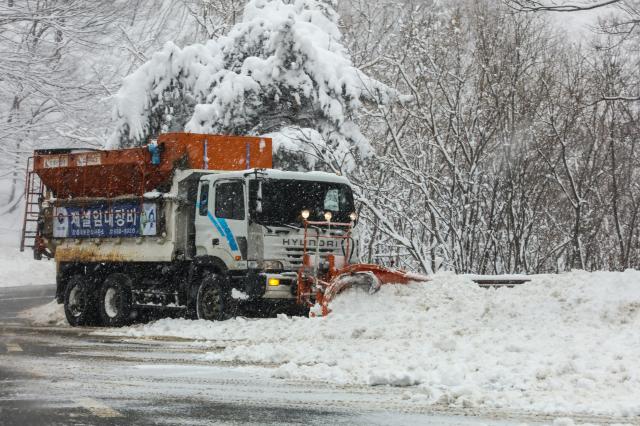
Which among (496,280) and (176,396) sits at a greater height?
(496,280)

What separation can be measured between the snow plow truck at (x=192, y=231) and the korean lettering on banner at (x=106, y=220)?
0.03 m

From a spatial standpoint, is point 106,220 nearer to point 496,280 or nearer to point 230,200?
point 230,200

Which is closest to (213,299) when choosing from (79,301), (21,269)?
(79,301)

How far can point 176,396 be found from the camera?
342 inches

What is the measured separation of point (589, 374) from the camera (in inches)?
364

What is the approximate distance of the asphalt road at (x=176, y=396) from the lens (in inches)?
296

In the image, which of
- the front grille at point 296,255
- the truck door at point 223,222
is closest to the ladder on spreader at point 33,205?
the truck door at point 223,222

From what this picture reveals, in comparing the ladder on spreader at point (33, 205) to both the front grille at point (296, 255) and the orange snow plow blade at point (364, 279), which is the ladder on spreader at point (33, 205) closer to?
the front grille at point (296, 255)

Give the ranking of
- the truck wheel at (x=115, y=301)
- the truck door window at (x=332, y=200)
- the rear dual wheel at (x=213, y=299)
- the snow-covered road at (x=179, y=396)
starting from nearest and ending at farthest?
the snow-covered road at (x=179, y=396), the rear dual wheel at (x=213, y=299), the truck door window at (x=332, y=200), the truck wheel at (x=115, y=301)

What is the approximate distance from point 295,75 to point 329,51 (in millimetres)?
1151

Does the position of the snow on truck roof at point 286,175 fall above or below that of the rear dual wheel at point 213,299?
above

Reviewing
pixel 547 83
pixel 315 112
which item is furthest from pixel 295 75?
pixel 547 83

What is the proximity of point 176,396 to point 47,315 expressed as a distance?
13.3 meters

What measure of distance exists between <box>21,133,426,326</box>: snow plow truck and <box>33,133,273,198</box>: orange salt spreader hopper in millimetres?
25
